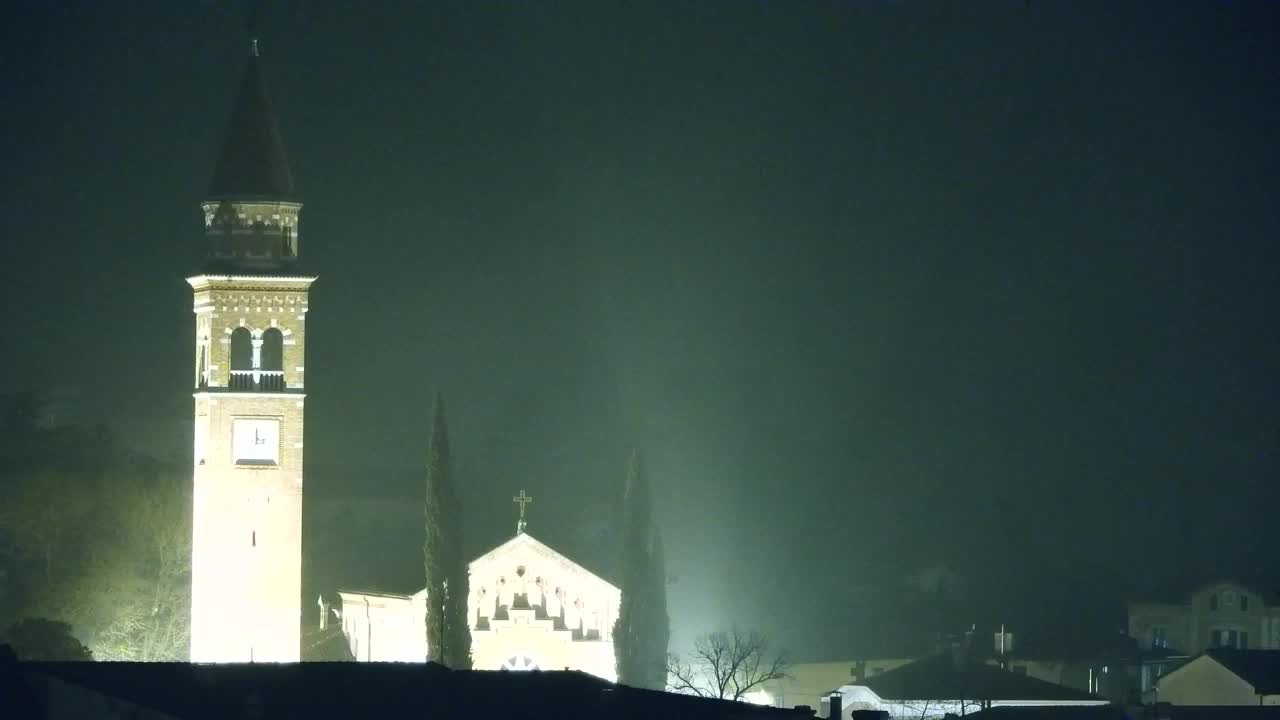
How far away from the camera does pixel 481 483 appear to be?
10650 centimetres

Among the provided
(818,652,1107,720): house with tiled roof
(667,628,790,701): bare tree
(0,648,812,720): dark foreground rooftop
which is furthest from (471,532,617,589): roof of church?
(0,648,812,720): dark foreground rooftop

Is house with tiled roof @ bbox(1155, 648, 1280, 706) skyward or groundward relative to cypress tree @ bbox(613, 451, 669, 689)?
groundward

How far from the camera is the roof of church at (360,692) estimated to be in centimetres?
4306

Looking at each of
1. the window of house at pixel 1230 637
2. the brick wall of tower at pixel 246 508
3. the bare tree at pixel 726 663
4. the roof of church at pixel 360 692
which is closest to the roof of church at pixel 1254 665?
the bare tree at pixel 726 663

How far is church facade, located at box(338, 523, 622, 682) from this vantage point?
85812 millimetres

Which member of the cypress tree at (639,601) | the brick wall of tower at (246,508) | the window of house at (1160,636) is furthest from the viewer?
the window of house at (1160,636)

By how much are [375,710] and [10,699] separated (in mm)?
5092

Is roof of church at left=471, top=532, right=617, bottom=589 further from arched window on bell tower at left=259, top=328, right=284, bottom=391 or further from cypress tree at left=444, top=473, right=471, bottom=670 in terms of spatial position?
arched window on bell tower at left=259, top=328, right=284, bottom=391

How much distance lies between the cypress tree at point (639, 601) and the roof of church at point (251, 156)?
14.4 m

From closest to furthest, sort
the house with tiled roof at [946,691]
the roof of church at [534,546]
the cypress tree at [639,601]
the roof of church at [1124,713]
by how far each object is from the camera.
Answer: the roof of church at [1124,713], the house with tiled roof at [946,691], the cypress tree at [639,601], the roof of church at [534,546]

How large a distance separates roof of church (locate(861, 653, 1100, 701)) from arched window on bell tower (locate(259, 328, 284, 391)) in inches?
653

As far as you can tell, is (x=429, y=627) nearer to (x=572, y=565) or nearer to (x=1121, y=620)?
(x=572, y=565)

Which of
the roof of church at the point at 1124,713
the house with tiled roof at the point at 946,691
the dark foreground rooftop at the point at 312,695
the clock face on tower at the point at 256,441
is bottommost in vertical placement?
the dark foreground rooftop at the point at 312,695

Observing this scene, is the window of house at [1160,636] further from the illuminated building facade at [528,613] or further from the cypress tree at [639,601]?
the illuminated building facade at [528,613]
